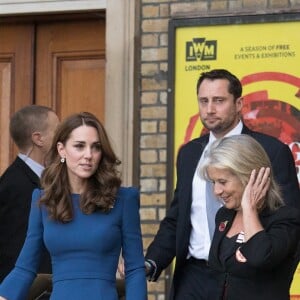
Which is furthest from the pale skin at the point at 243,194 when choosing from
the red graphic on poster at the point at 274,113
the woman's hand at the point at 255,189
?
the red graphic on poster at the point at 274,113

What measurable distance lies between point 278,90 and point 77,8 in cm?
167

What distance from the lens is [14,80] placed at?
948 centimetres

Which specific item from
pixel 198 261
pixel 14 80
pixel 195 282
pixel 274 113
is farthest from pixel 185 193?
pixel 14 80

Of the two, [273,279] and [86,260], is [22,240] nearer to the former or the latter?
[86,260]

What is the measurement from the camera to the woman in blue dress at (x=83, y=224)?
226 inches

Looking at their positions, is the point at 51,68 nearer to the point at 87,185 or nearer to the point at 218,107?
the point at 218,107

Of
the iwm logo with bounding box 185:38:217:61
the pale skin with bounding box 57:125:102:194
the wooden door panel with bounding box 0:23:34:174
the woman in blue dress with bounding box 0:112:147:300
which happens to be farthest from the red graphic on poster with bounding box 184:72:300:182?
the pale skin with bounding box 57:125:102:194

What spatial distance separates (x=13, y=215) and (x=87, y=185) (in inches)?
52.2

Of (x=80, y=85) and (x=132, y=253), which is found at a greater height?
(x=80, y=85)

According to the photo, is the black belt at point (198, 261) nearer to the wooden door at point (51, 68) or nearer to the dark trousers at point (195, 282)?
the dark trousers at point (195, 282)

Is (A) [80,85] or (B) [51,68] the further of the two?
(B) [51,68]

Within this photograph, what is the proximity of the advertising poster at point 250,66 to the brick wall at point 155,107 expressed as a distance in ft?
0.28

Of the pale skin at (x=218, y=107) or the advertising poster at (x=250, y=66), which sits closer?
the pale skin at (x=218, y=107)

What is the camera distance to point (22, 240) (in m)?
7.13
